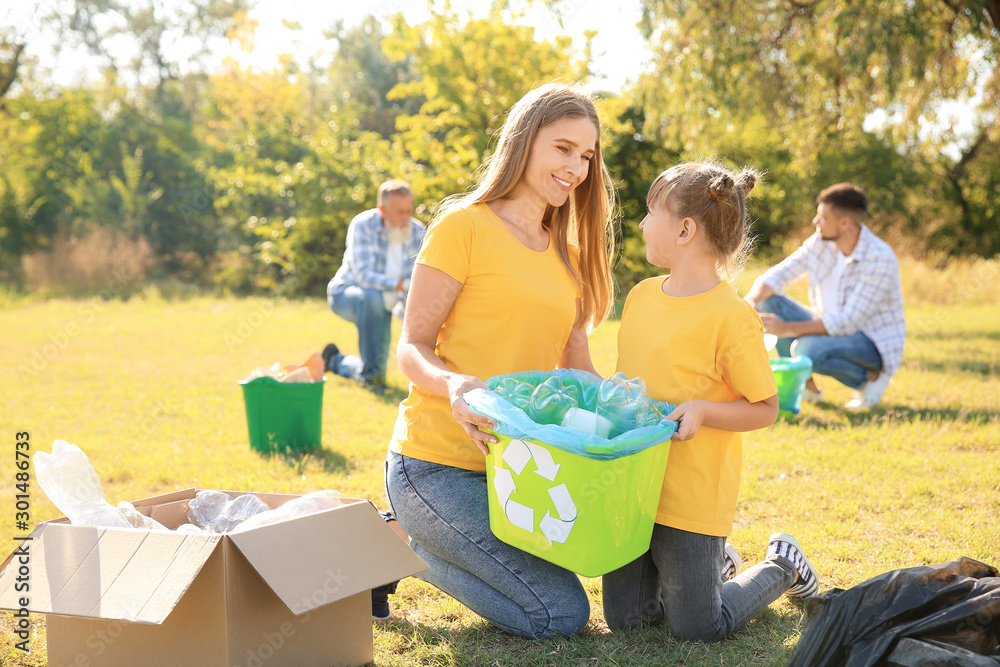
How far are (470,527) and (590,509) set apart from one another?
484 mm

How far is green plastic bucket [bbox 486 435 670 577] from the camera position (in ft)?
6.11

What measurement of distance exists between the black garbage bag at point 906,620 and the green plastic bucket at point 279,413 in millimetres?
3011

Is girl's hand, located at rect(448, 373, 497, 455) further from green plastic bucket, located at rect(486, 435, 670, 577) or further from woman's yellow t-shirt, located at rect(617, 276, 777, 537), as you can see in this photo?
woman's yellow t-shirt, located at rect(617, 276, 777, 537)

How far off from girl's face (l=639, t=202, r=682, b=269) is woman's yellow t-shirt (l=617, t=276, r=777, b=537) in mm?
135

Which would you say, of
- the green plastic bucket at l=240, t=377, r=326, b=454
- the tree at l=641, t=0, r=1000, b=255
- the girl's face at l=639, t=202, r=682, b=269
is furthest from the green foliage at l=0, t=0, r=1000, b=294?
the girl's face at l=639, t=202, r=682, b=269

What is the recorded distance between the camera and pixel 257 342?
840 centimetres

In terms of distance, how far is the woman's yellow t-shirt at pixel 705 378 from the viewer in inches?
82.9

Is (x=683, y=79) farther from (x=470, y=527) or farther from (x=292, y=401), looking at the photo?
(x=470, y=527)

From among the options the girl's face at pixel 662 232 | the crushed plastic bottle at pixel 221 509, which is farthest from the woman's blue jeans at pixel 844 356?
the crushed plastic bottle at pixel 221 509

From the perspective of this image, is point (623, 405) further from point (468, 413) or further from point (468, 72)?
point (468, 72)

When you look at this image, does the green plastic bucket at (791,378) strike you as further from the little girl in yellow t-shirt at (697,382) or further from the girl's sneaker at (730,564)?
the little girl in yellow t-shirt at (697,382)

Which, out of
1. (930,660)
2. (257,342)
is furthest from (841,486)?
(257,342)

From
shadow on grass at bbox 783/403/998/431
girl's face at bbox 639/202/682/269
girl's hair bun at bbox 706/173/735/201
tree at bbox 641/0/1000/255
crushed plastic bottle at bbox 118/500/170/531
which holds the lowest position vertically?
shadow on grass at bbox 783/403/998/431

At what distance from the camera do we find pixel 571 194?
264 centimetres
